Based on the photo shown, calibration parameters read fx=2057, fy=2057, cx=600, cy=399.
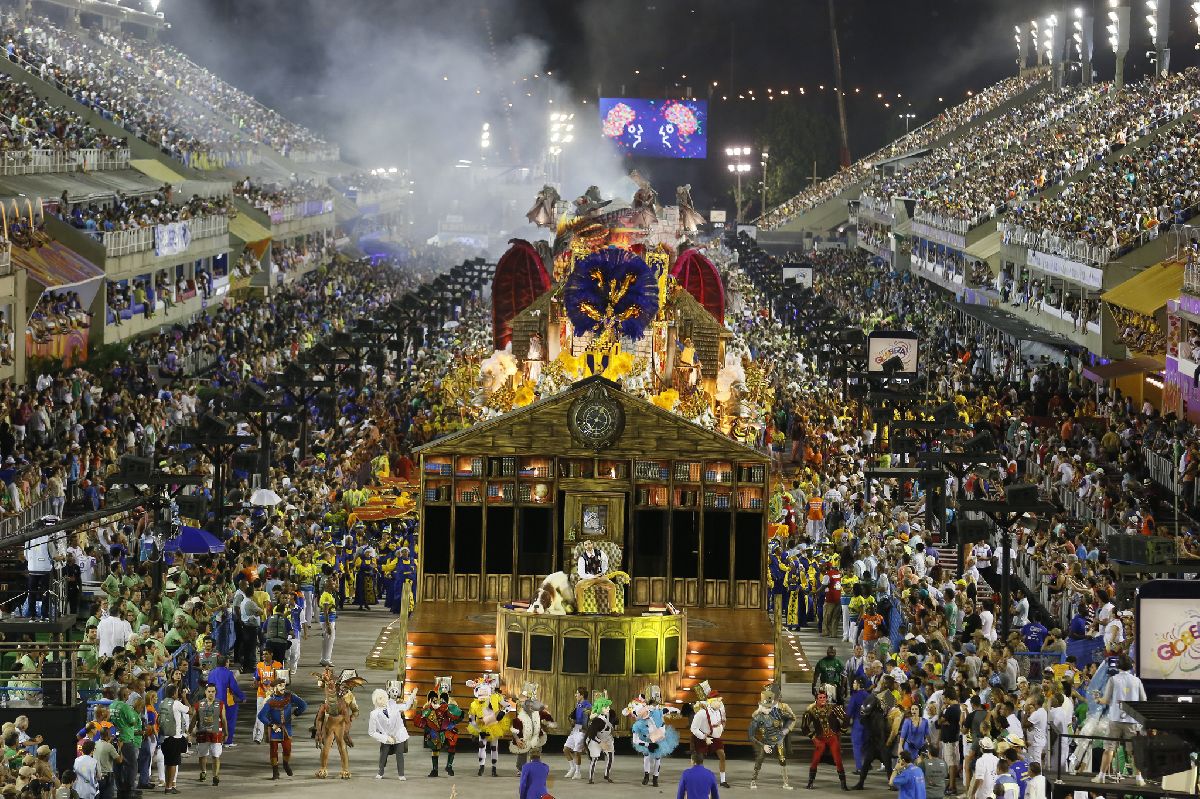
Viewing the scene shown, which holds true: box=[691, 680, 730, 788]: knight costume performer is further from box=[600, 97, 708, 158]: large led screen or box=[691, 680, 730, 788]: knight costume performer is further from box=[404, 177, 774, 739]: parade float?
box=[600, 97, 708, 158]: large led screen

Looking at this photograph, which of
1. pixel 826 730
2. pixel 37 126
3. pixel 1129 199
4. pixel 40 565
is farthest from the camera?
pixel 37 126

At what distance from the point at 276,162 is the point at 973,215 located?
38830mm

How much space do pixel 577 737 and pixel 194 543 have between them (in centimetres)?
723

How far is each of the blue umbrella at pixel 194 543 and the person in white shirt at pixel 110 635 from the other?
433 centimetres

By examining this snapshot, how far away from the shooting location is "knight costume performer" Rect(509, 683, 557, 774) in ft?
69.7

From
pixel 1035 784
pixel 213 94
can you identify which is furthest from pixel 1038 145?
pixel 1035 784

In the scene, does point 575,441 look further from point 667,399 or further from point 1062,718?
point 1062,718

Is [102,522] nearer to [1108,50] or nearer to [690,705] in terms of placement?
[690,705]

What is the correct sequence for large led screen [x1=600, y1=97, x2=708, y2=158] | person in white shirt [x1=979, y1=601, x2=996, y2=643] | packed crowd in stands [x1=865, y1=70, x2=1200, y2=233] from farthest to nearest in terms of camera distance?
large led screen [x1=600, y1=97, x2=708, y2=158], packed crowd in stands [x1=865, y1=70, x2=1200, y2=233], person in white shirt [x1=979, y1=601, x2=996, y2=643]

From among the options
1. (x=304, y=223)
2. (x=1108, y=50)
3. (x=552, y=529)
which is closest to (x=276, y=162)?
(x=304, y=223)

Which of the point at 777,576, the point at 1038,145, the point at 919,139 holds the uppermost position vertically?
the point at 919,139

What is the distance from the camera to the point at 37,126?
5338 cm

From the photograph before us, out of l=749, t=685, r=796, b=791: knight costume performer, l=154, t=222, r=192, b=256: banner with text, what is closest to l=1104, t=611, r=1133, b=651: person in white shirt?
l=749, t=685, r=796, b=791: knight costume performer

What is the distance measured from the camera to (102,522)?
29.5m
